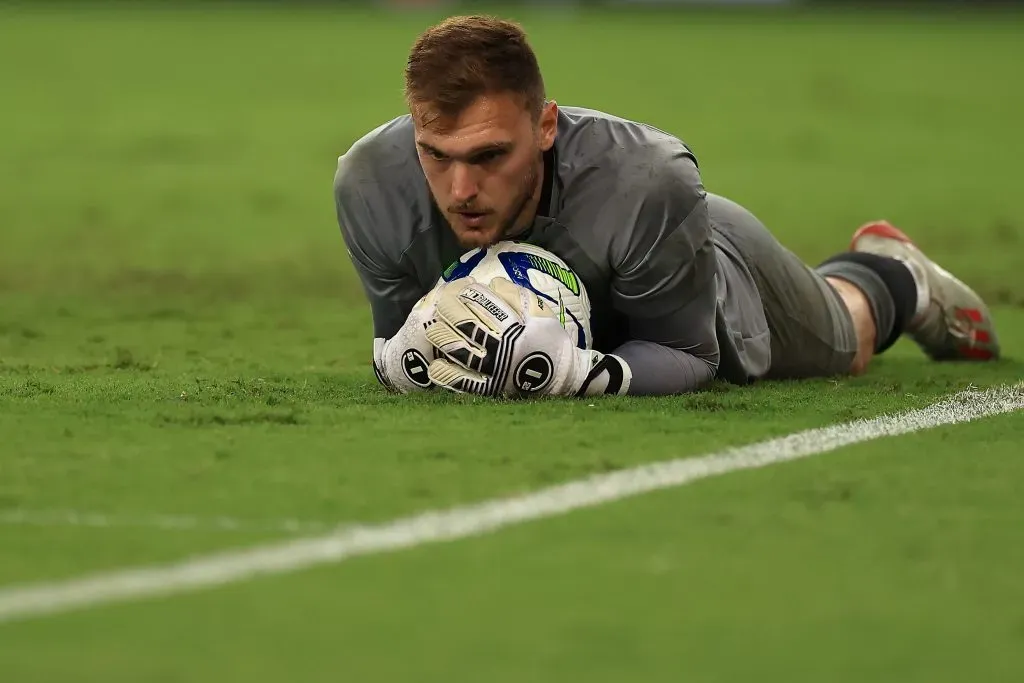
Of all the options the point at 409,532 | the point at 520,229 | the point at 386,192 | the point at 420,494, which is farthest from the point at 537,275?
the point at 409,532

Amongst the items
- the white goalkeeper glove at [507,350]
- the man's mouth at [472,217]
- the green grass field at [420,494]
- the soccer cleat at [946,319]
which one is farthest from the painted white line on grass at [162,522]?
the soccer cleat at [946,319]

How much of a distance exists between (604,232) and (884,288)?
5.03 ft

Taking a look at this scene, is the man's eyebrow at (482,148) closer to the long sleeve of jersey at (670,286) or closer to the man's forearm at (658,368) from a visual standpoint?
the long sleeve of jersey at (670,286)

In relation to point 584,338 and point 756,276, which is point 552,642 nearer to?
point 584,338

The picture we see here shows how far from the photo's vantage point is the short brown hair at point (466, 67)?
151 inches

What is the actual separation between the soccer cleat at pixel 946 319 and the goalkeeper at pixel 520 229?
103cm

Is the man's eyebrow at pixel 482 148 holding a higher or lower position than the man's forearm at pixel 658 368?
higher

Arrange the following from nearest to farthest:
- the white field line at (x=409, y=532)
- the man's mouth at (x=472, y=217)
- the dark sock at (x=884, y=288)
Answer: the white field line at (x=409, y=532)
the man's mouth at (x=472, y=217)
the dark sock at (x=884, y=288)

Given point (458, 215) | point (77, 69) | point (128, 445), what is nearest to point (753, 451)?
point (458, 215)

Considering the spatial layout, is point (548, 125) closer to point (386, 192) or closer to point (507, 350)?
point (386, 192)

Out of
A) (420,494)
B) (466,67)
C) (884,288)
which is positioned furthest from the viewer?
(884,288)

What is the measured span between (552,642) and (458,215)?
1771mm

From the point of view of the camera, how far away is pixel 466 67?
12.6 feet

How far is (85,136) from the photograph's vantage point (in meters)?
12.5
